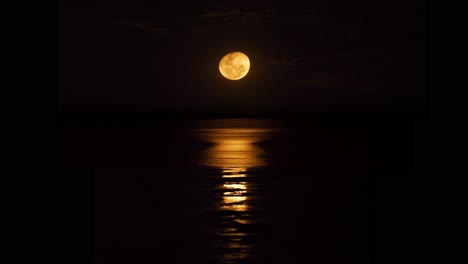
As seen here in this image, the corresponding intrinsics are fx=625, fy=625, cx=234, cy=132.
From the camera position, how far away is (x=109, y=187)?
4.05 metres

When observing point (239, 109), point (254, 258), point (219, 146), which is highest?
point (239, 109)

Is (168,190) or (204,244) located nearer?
(204,244)

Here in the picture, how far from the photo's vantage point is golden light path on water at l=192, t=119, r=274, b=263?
354 cm

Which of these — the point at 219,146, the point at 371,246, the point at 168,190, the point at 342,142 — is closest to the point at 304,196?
the point at 371,246

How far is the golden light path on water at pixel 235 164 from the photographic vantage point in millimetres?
3543

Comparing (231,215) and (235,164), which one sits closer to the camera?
(231,215)

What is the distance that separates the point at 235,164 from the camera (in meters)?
4.92

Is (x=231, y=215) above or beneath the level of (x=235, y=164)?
beneath

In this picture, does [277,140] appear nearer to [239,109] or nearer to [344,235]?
[239,109]

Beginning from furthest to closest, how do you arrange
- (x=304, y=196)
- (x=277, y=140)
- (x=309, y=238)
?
(x=277, y=140) → (x=304, y=196) → (x=309, y=238)

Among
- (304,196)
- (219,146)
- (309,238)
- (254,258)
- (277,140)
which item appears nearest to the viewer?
(254,258)

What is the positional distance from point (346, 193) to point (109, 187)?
1524mm

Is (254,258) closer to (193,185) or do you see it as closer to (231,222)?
(231,222)

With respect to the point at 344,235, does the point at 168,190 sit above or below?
above
